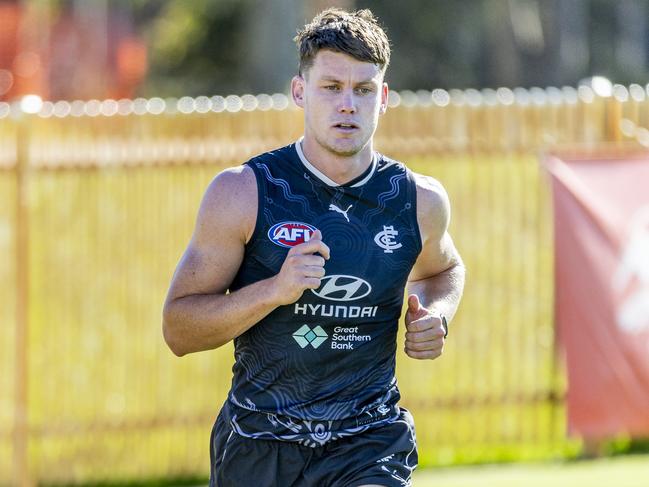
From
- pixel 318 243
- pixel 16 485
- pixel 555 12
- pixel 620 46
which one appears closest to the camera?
pixel 318 243

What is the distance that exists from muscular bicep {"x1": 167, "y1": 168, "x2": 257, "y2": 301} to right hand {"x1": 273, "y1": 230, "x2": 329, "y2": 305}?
0.86 ft

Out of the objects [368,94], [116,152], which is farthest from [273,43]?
[368,94]

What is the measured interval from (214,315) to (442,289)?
973mm

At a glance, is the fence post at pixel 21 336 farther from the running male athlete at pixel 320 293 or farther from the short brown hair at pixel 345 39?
the short brown hair at pixel 345 39

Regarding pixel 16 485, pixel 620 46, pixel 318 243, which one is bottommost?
pixel 16 485

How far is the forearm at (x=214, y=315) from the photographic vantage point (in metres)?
4.12

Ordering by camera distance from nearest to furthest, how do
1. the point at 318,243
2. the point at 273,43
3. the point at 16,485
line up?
the point at 318,243, the point at 16,485, the point at 273,43

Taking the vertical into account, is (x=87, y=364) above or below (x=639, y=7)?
below

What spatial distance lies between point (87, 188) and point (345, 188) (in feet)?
14.6

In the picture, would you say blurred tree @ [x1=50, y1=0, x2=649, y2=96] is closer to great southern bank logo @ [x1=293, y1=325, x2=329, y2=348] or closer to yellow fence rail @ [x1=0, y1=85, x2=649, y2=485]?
yellow fence rail @ [x1=0, y1=85, x2=649, y2=485]

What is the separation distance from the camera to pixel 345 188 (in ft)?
14.5

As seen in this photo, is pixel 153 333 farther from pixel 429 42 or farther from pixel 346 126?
pixel 429 42

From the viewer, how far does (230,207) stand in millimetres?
4281

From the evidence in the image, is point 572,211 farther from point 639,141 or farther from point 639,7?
Result: point 639,7
